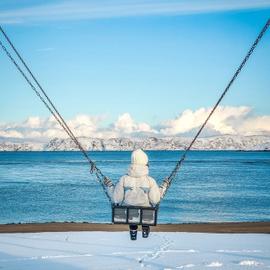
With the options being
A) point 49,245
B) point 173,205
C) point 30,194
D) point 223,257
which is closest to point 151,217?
point 223,257

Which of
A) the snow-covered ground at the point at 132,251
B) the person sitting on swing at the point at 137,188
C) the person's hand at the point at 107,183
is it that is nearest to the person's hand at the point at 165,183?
the person sitting on swing at the point at 137,188

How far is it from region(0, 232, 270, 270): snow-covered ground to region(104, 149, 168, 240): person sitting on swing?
1009 millimetres

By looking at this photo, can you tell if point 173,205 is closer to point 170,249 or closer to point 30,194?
point 30,194

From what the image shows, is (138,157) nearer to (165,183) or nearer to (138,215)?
(165,183)

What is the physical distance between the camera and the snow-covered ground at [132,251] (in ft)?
31.6

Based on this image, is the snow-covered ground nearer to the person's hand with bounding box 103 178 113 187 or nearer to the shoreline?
the person's hand with bounding box 103 178 113 187

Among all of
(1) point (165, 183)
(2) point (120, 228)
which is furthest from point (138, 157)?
(2) point (120, 228)

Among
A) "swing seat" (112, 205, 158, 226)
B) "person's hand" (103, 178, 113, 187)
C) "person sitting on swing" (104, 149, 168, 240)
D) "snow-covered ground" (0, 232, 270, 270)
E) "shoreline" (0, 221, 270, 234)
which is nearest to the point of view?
"snow-covered ground" (0, 232, 270, 270)

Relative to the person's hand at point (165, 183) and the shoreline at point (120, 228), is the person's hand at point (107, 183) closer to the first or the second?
the person's hand at point (165, 183)

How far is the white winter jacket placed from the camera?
1005 cm

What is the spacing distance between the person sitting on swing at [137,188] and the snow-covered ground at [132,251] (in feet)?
3.31

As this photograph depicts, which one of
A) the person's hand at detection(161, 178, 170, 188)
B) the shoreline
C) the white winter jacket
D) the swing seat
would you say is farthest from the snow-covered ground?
the shoreline

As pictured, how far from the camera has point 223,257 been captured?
34.0ft

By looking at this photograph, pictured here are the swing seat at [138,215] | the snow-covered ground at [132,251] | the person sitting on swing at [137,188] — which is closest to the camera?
the snow-covered ground at [132,251]
